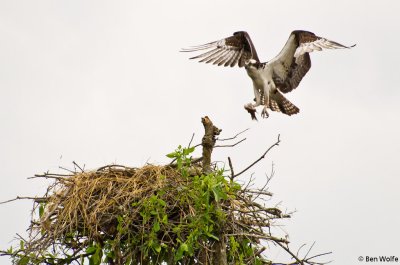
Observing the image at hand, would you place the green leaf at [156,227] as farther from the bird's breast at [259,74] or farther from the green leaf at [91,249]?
the bird's breast at [259,74]

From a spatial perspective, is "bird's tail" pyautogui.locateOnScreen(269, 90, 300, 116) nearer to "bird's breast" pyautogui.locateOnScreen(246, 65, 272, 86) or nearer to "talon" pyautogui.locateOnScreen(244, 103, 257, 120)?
"bird's breast" pyautogui.locateOnScreen(246, 65, 272, 86)

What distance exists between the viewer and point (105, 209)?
7.09 metres

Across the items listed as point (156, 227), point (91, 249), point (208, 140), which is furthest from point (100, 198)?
point (208, 140)

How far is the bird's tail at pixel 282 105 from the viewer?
37.8 ft

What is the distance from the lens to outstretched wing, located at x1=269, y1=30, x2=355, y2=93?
1085cm

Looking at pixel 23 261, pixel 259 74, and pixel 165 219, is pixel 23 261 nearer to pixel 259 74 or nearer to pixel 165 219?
pixel 165 219

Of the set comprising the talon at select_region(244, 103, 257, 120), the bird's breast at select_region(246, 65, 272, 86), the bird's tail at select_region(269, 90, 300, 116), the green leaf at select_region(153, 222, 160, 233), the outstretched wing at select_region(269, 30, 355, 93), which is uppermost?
the outstretched wing at select_region(269, 30, 355, 93)

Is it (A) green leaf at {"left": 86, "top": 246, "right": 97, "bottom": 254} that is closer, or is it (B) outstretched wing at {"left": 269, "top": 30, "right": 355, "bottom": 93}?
(A) green leaf at {"left": 86, "top": 246, "right": 97, "bottom": 254}

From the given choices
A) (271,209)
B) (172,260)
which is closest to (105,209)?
(172,260)

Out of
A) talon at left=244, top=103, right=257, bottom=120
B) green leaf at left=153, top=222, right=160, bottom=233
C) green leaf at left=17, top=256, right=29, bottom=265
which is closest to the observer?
green leaf at left=153, top=222, right=160, bottom=233

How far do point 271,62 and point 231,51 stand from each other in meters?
0.65

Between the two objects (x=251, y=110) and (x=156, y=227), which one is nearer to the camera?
(x=156, y=227)

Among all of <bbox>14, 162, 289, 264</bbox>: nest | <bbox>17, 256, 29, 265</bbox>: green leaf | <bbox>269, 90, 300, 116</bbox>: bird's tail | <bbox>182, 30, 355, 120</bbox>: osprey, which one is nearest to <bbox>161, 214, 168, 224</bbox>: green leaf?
<bbox>14, 162, 289, 264</bbox>: nest

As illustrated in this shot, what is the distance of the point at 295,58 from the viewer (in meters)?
11.2
